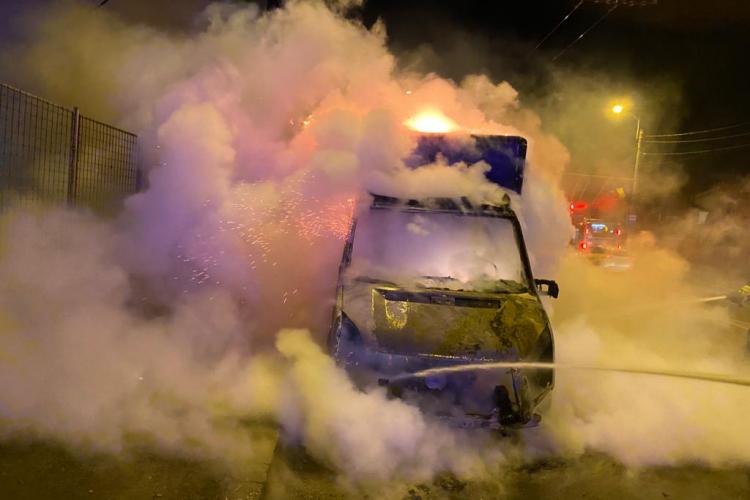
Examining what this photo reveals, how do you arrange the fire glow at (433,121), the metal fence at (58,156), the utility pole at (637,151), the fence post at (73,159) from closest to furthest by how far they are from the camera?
1. the metal fence at (58,156)
2. the fence post at (73,159)
3. the fire glow at (433,121)
4. the utility pole at (637,151)

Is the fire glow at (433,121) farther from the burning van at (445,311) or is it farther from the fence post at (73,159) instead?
the fence post at (73,159)

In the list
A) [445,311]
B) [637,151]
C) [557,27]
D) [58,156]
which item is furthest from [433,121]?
[637,151]

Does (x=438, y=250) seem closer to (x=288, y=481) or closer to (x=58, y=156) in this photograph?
(x=288, y=481)

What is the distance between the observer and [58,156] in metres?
7.09

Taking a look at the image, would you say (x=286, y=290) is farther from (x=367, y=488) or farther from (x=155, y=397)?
(x=367, y=488)

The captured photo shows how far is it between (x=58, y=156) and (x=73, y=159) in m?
0.16

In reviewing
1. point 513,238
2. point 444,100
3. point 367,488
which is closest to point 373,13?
point 444,100

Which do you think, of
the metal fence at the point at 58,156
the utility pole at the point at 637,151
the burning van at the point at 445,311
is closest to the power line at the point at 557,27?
the burning van at the point at 445,311

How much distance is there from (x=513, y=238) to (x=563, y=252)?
258 centimetres

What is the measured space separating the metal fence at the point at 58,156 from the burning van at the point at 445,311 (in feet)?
11.9

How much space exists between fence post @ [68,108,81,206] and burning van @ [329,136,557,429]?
3579mm

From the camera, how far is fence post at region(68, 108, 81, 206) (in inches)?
279

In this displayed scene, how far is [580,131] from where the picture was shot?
63.8 feet

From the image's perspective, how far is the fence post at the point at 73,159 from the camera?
7.08 meters
